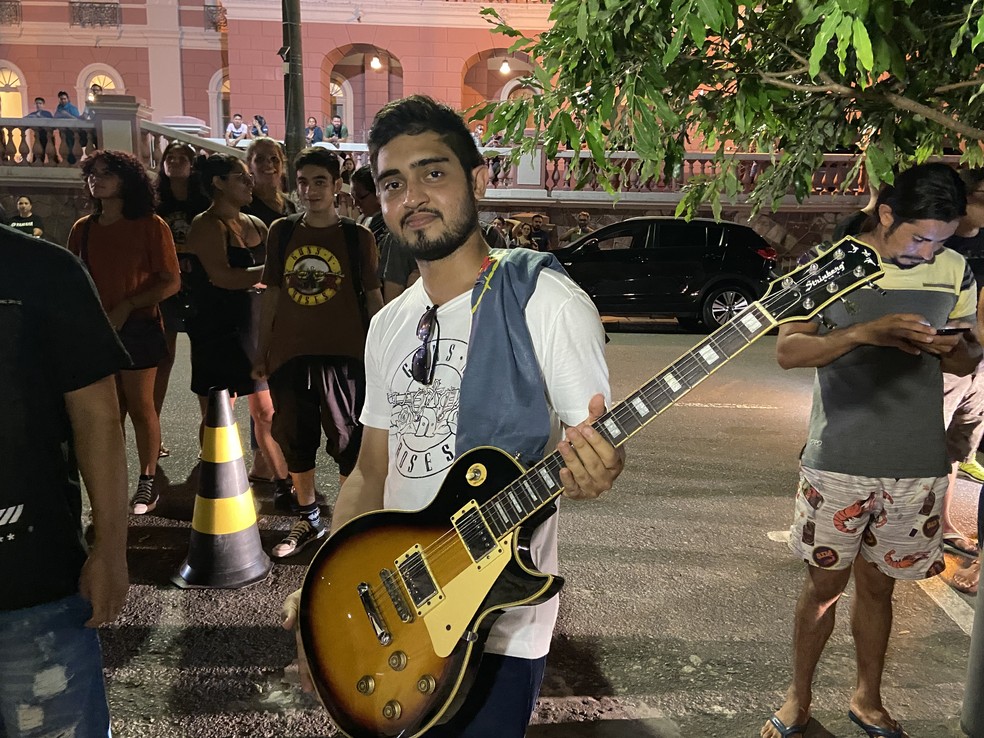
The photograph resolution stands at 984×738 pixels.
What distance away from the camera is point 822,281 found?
181cm

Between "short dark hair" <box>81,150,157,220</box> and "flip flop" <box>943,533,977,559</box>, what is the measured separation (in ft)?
17.0

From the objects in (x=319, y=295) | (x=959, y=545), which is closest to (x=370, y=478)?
(x=319, y=295)

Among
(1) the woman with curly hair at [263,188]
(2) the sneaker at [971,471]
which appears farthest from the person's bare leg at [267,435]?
(2) the sneaker at [971,471]

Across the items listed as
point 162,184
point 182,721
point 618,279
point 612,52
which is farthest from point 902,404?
point 618,279

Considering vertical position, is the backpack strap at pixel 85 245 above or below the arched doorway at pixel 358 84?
below

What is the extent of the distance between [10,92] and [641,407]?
33.0 meters

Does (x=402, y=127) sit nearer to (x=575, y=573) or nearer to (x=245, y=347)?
(x=575, y=573)

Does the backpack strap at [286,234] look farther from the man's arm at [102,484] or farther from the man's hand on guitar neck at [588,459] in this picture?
the man's hand on guitar neck at [588,459]

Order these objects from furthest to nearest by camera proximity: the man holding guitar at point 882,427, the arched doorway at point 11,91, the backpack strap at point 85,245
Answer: the arched doorway at point 11,91
the backpack strap at point 85,245
the man holding guitar at point 882,427

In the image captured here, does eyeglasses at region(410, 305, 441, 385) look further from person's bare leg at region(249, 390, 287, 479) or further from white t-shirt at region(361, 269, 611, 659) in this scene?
person's bare leg at region(249, 390, 287, 479)

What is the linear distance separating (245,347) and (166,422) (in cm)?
247

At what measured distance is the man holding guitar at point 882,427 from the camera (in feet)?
8.84

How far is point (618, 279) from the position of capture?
1326cm

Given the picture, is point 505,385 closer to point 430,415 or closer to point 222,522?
point 430,415
